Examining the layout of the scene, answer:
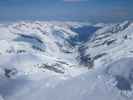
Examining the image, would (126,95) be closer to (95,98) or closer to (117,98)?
(117,98)

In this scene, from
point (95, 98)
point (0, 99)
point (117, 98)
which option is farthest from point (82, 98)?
point (0, 99)

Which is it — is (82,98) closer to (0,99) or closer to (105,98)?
(105,98)

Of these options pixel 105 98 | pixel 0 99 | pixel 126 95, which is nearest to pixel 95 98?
pixel 105 98

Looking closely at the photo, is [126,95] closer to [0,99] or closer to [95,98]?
[95,98]

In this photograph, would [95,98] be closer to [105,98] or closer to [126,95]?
[105,98]

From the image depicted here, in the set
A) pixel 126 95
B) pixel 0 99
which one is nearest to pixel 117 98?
pixel 126 95

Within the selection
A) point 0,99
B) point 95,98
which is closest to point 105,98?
point 95,98
